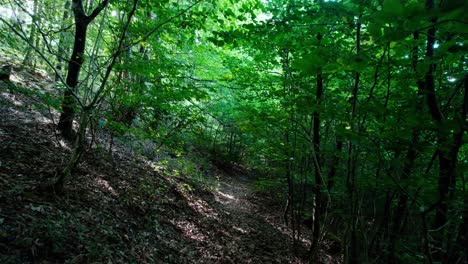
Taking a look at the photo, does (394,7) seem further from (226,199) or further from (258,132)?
(226,199)

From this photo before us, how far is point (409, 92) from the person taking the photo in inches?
116

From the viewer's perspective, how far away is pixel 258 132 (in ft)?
19.8

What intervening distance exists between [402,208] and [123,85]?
543cm

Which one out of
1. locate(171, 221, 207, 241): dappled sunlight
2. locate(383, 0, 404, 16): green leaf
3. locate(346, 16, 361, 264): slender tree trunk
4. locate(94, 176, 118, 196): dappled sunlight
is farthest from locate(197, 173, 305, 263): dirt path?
locate(383, 0, 404, 16): green leaf

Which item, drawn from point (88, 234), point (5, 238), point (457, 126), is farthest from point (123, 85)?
point (457, 126)

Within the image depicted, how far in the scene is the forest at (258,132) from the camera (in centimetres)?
201

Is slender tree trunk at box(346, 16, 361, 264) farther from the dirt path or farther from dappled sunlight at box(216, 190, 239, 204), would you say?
dappled sunlight at box(216, 190, 239, 204)

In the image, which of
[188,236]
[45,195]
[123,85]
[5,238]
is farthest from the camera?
[188,236]

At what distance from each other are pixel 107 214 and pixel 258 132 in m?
3.47

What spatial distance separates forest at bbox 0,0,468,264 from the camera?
201 cm

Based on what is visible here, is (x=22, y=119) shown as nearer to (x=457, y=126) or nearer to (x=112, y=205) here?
(x=112, y=205)

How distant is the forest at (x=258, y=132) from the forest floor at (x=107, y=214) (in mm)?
29

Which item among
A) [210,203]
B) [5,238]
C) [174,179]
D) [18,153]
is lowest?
[210,203]

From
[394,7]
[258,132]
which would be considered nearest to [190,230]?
[258,132]
